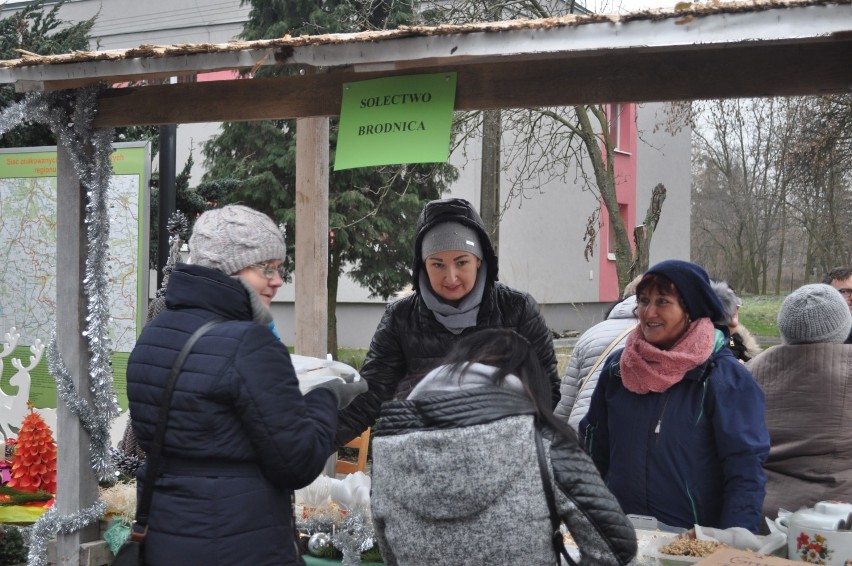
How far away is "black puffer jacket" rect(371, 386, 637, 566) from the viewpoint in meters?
Result: 1.81

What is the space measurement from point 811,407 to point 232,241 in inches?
92.7

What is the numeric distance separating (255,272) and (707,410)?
1.49m

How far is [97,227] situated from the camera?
3.78 meters

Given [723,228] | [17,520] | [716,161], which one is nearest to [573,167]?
[716,161]

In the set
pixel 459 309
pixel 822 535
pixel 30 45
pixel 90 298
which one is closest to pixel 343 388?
pixel 459 309

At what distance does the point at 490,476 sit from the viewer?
71.1 inches

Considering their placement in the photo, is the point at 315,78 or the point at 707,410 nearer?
the point at 707,410

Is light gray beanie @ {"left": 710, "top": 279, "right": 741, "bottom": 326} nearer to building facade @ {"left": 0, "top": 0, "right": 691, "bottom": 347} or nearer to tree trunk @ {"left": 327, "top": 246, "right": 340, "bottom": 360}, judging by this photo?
tree trunk @ {"left": 327, "top": 246, "right": 340, "bottom": 360}

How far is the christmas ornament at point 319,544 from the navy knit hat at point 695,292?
1.52 m

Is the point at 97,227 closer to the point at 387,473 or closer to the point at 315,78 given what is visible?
the point at 315,78

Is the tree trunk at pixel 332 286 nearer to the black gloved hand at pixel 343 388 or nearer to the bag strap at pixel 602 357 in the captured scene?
the bag strap at pixel 602 357

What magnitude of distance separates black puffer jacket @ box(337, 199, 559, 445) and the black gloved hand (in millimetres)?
560

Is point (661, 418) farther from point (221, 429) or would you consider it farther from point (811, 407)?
point (221, 429)

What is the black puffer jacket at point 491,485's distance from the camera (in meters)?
1.81
